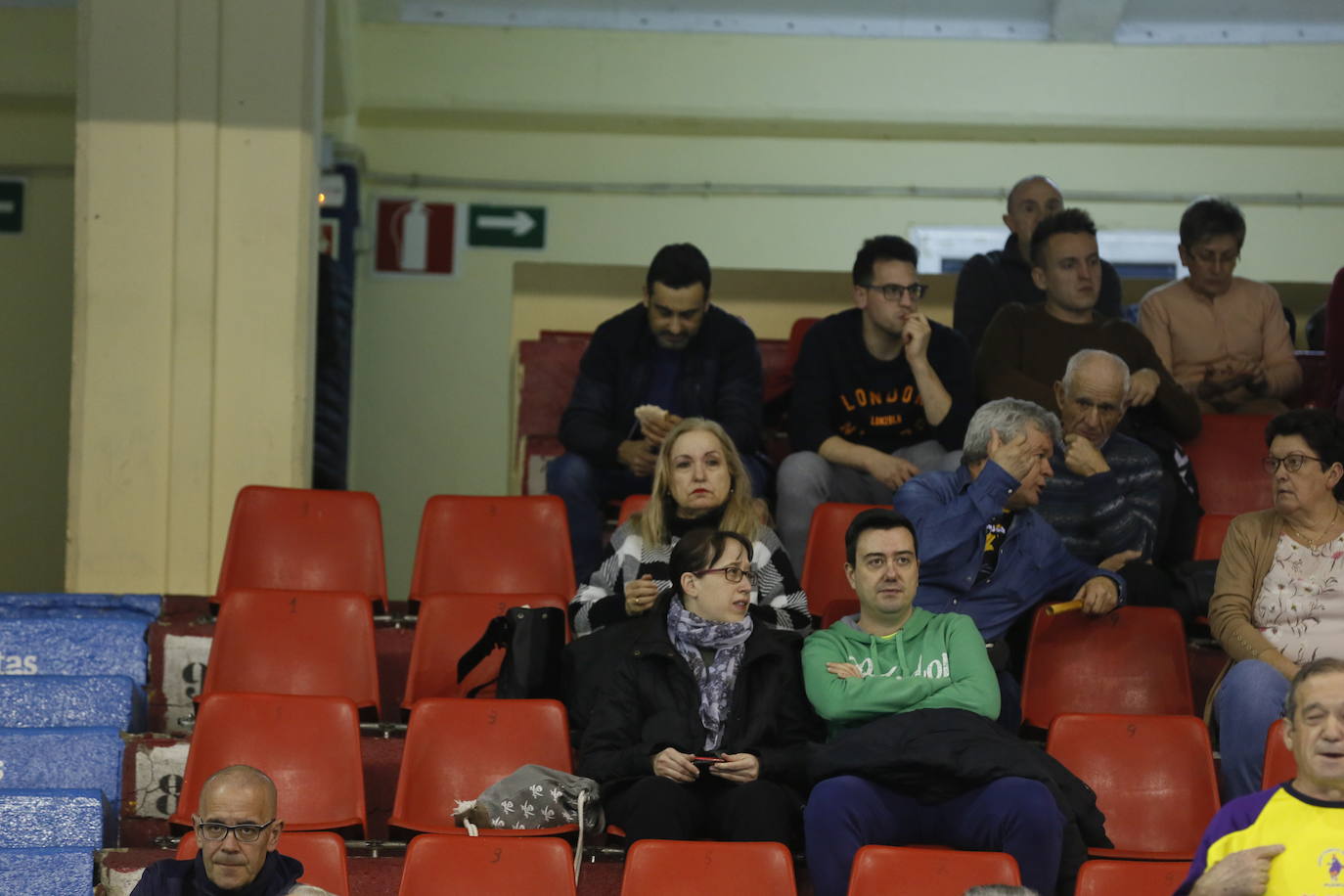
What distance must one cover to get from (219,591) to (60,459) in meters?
2.73

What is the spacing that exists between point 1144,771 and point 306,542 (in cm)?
203

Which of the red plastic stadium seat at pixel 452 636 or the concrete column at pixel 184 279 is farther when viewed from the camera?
the concrete column at pixel 184 279

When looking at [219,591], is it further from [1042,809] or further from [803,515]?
[1042,809]

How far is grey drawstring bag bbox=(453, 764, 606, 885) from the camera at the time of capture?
3.12 meters

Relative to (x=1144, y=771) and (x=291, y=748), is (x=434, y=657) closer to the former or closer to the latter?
(x=291, y=748)

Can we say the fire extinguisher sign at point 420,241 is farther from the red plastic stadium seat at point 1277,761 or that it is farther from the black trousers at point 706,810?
the red plastic stadium seat at point 1277,761

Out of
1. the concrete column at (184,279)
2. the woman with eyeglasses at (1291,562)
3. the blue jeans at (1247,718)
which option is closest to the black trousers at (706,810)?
the blue jeans at (1247,718)

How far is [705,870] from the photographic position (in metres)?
2.84

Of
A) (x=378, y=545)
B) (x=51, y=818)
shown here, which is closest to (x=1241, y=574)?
(x=378, y=545)

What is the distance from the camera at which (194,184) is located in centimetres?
476

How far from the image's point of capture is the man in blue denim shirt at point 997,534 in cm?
363

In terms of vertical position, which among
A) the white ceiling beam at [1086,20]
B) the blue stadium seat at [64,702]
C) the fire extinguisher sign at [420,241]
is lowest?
the blue stadium seat at [64,702]

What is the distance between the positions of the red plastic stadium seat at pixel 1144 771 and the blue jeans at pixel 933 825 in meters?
0.37

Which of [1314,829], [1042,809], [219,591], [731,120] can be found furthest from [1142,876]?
[731,120]
